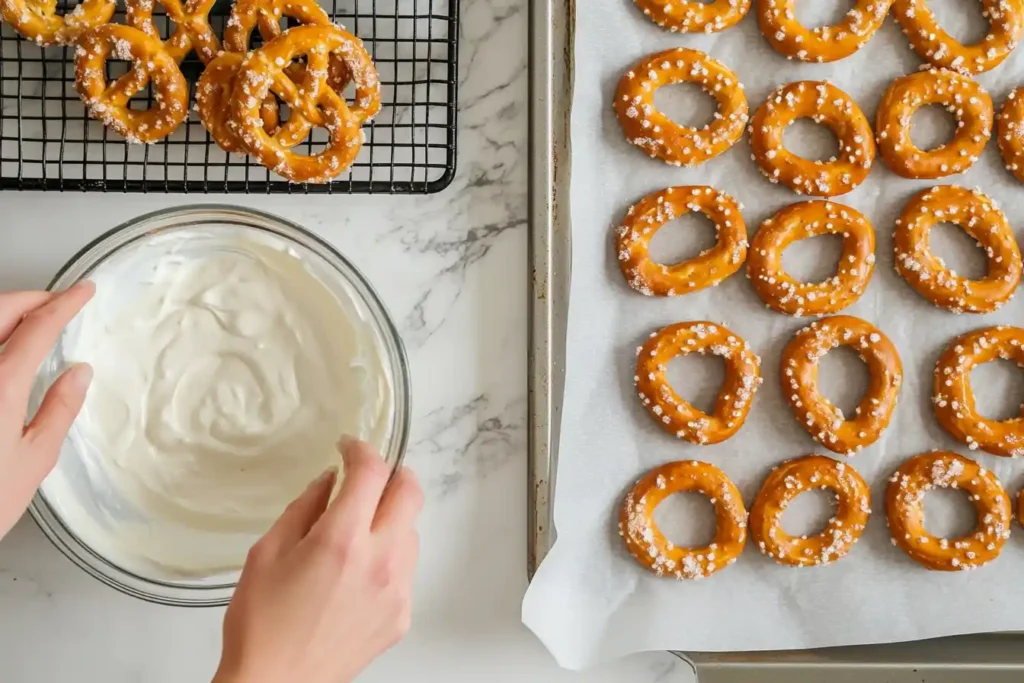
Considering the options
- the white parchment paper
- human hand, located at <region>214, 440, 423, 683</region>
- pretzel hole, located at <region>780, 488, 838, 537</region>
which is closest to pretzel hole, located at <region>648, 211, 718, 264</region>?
the white parchment paper

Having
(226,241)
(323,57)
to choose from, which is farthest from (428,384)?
(323,57)

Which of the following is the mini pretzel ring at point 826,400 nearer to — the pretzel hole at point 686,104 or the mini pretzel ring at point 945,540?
the mini pretzel ring at point 945,540

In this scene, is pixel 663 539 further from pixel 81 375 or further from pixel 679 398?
pixel 81 375

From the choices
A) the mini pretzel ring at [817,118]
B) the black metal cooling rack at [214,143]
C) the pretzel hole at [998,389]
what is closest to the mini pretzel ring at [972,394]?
the pretzel hole at [998,389]

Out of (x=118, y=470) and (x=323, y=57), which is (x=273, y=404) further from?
(x=323, y=57)

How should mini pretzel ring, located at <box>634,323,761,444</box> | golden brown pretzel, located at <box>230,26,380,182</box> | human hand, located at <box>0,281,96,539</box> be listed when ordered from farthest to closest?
mini pretzel ring, located at <box>634,323,761,444</box> → golden brown pretzel, located at <box>230,26,380,182</box> → human hand, located at <box>0,281,96,539</box>

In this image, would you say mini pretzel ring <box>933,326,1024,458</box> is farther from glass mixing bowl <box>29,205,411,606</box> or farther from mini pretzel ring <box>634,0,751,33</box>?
glass mixing bowl <box>29,205,411,606</box>
